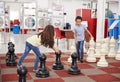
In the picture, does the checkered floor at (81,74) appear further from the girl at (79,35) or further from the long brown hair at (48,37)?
the long brown hair at (48,37)

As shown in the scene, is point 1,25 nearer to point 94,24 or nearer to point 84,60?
point 94,24

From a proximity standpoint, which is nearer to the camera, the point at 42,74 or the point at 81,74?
the point at 42,74

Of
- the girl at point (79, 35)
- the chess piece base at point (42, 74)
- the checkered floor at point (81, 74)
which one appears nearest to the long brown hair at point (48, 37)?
the chess piece base at point (42, 74)

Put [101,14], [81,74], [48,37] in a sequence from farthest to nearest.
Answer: [101,14] < [81,74] < [48,37]

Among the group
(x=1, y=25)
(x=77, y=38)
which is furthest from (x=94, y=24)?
(x=1, y=25)

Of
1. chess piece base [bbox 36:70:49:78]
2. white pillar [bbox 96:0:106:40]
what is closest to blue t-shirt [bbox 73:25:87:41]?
chess piece base [bbox 36:70:49:78]

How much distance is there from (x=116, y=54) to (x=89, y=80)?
279cm

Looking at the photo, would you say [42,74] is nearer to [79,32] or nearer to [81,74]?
[81,74]

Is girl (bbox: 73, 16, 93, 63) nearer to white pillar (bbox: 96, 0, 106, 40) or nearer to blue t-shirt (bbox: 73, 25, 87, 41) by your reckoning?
blue t-shirt (bbox: 73, 25, 87, 41)

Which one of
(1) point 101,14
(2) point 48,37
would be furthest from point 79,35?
(1) point 101,14

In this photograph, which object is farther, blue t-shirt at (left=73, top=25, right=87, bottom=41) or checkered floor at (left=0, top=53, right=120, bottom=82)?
blue t-shirt at (left=73, top=25, right=87, bottom=41)

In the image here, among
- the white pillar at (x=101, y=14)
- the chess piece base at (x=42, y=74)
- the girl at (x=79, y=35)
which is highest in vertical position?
the white pillar at (x=101, y=14)

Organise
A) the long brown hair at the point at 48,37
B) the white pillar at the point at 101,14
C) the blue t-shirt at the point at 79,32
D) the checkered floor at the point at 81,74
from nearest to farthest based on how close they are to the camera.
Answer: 1. the checkered floor at the point at 81,74
2. the long brown hair at the point at 48,37
3. the blue t-shirt at the point at 79,32
4. the white pillar at the point at 101,14

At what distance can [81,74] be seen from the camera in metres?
5.07
